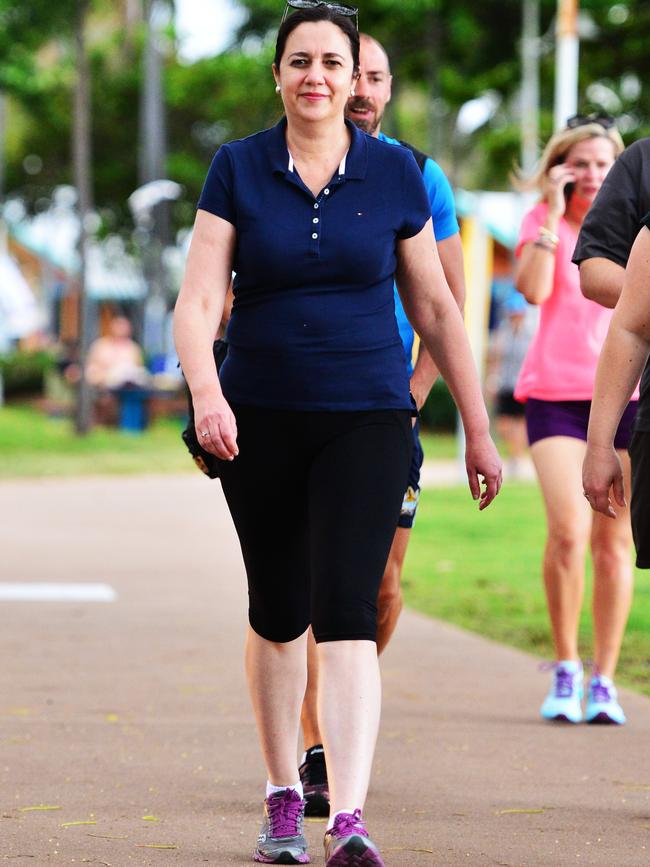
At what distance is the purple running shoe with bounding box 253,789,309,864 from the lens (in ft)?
13.7

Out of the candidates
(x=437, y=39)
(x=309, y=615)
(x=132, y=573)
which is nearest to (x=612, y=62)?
(x=437, y=39)

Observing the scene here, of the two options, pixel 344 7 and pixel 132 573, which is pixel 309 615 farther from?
pixel 132 573

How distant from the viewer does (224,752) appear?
18.2ft

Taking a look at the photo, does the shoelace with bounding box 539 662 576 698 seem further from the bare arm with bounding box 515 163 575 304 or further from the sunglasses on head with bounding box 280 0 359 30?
the sunglasses on head with bounding box 280 0 359 30

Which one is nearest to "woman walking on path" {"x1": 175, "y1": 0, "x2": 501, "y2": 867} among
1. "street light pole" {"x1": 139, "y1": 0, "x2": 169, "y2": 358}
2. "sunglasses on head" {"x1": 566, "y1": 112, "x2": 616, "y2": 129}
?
"sunglasses on head" {"x1": 566, "y1": 112, "x2": 616, "y2": 129}

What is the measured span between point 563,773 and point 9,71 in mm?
17430

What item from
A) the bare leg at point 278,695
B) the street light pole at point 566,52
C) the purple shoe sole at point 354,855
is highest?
the street light pole at point 566,52

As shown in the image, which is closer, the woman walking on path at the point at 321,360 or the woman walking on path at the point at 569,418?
the woman walking on path at the point at 321,360

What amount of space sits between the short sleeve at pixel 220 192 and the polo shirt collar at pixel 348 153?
106 millimetres

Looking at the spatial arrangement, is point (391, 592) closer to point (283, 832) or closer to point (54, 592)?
point (283, 832)

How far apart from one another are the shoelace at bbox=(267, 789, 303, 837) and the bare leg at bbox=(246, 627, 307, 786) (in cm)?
4

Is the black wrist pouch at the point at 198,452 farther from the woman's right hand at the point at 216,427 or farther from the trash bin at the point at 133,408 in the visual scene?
the trash bin at the point at 133,408

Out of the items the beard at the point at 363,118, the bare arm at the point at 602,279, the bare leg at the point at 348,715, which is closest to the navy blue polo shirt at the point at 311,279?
the bare leg at the point at 348,715

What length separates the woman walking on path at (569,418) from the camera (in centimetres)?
612
